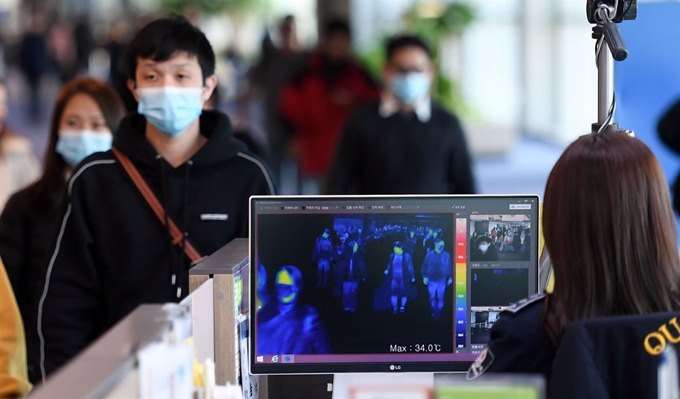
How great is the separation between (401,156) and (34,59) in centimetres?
1293

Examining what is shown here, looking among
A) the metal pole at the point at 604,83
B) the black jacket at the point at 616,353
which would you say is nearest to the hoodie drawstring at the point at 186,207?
the metal pole at the point at 604,83

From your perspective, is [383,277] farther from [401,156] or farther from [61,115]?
[401,156]

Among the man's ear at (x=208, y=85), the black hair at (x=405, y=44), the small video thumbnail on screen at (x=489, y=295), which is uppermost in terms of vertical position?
the black hair at (x=405, y=44)

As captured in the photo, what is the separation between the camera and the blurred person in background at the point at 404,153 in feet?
16.2

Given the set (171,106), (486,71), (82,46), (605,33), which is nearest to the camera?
(605,33)

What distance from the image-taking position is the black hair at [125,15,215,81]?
121 inches

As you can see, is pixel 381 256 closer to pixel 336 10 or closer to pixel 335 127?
pixel 335 127

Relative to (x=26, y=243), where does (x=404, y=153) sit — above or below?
above

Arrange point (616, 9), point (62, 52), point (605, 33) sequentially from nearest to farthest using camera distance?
point (605, 33) → point (616, 9) → point (62, 52)

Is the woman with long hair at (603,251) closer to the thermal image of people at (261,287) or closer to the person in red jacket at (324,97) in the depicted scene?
the thermal image of people at (261,287)

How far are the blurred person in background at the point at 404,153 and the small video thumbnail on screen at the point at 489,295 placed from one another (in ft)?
7.99

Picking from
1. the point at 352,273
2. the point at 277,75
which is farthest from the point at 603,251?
the point at 277,75

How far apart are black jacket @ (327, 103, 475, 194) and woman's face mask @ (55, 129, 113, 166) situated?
133cm

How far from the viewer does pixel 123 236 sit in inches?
118
